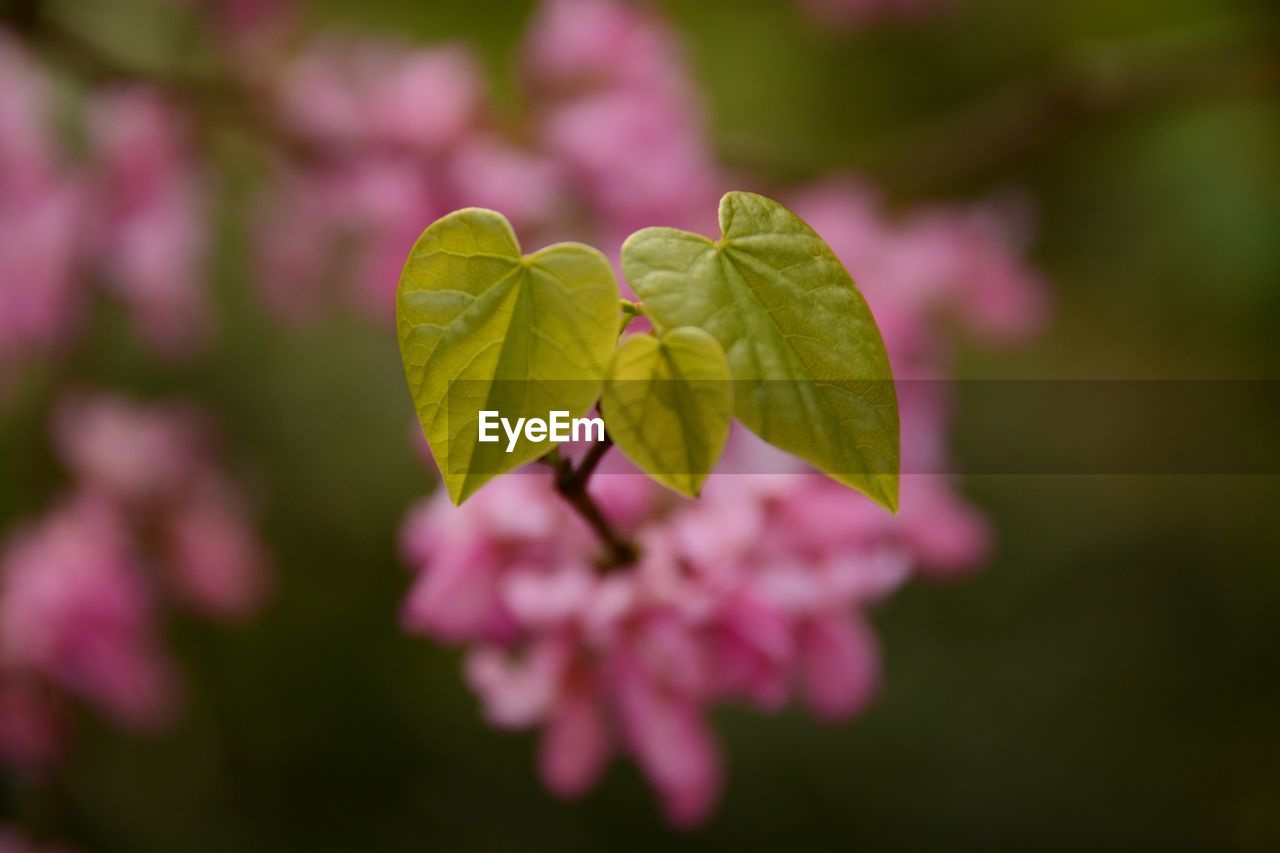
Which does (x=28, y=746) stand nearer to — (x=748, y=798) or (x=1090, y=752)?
(x=748, y=798)

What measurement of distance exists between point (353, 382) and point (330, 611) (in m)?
0.23

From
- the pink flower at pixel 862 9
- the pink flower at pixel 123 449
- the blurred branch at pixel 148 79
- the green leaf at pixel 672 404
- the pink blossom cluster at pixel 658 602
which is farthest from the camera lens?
the pink flower at pixel 862 9

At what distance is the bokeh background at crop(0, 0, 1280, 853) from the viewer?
774mm

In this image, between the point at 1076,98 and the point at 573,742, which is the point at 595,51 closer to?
the point at 1076,98

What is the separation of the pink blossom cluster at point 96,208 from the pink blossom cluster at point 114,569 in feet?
0.28

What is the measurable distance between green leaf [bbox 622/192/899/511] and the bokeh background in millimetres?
458

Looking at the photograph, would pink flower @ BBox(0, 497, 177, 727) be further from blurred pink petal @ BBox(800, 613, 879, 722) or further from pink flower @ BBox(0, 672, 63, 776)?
blurred pink petal @ BBox(800, 613, 879, 722)

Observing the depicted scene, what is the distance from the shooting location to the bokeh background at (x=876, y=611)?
0.77 meters

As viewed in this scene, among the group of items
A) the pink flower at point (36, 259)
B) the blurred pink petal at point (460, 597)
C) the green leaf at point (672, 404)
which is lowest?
the blurred pink petal at point (460, 597)

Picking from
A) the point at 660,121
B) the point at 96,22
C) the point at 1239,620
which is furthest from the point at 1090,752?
the point at 96,22

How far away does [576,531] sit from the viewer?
0.34 meters

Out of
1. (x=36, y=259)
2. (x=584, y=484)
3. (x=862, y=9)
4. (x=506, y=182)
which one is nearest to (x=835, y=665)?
(x=584, y=484)

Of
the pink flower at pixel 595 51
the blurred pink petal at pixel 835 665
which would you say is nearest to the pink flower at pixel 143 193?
the pink flower at pixel 595 51

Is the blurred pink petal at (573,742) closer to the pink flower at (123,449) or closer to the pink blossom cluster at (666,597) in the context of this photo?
the pink blossom cluster at (666,597)
